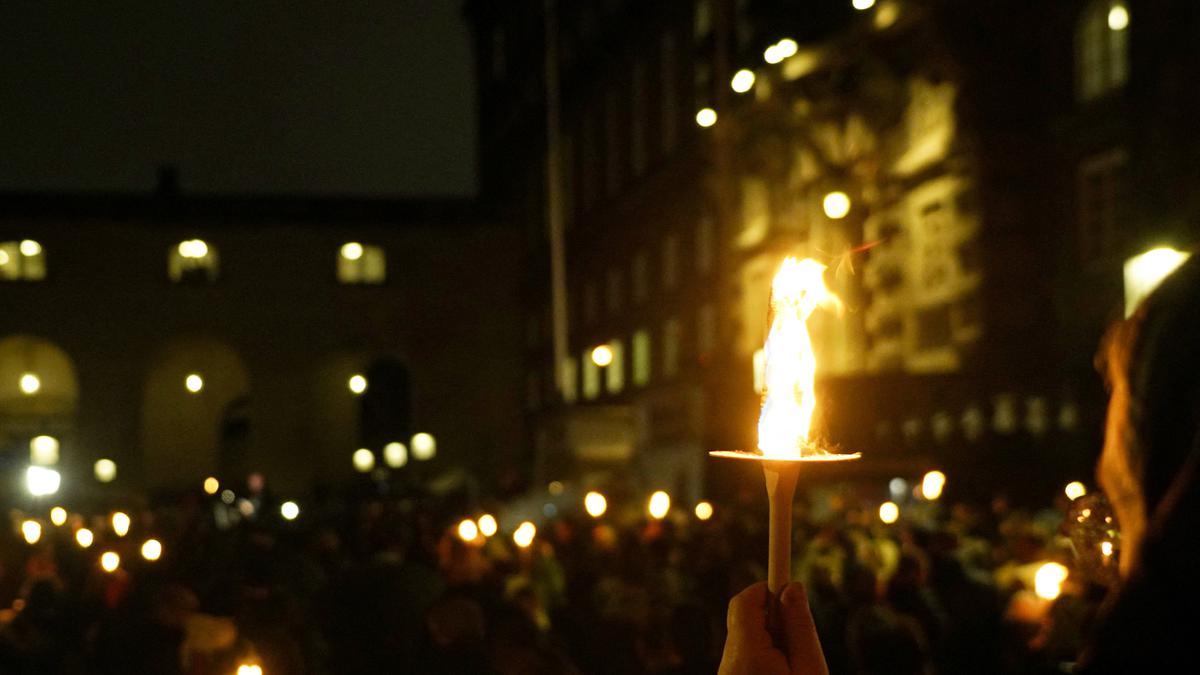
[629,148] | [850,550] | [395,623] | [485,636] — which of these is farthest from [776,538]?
[629,148]

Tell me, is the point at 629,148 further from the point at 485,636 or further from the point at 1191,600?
the point at 1191,600

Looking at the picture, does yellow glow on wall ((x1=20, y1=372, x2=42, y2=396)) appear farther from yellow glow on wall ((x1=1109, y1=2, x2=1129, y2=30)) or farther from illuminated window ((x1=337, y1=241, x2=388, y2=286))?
yellow glow on wall ((x1=1109, y1=2, x2=1129, y2=30))

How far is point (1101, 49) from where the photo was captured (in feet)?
81.8

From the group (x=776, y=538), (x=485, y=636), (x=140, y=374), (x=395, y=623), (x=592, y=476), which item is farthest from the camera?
(x=140, y=374)

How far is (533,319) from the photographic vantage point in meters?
62.9

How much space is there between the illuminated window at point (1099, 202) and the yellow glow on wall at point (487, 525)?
447 inches

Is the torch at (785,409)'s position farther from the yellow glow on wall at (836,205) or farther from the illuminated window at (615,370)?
the illuminated window at (615,370)

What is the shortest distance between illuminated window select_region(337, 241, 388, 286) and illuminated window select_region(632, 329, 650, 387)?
15959 millimetres

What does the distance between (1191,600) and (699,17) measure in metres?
41.2

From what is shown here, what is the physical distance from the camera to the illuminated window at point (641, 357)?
1876 inches

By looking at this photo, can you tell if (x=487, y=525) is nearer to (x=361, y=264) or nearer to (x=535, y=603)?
(x=535, y=603)

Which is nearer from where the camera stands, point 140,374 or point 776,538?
point 776,538

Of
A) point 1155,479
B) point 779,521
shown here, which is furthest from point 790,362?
point 1155,479

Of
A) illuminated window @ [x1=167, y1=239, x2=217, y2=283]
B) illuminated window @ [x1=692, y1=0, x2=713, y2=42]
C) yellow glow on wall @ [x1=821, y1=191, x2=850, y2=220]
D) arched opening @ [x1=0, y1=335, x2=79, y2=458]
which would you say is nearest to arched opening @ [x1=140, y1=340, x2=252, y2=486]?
illuminated window @ [x1=167, y1=239, x2=217, y2=283]
